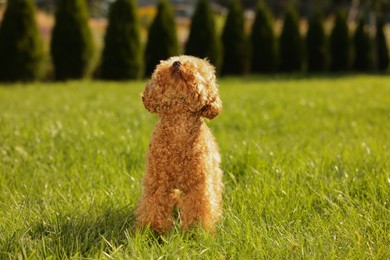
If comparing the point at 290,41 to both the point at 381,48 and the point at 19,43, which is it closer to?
the point at 381,48

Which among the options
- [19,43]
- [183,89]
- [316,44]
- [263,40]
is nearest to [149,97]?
[183,89]

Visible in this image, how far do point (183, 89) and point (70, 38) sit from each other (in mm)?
13413

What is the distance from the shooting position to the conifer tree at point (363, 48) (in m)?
22.0

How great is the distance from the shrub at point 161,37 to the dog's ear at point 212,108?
13.5 metres

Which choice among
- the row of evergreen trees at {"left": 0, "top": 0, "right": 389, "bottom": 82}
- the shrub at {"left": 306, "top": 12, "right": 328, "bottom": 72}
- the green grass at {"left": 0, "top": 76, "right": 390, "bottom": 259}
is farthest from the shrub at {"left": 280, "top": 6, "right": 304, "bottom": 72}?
the green grass at {"left": 0, "top": 76, "right": 390, "bottom": 259}

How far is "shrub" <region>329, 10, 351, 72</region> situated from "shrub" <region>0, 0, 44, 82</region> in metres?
13.4

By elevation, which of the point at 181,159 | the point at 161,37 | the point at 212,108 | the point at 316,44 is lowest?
the point at 181,159

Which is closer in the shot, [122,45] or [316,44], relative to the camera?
[122,45]

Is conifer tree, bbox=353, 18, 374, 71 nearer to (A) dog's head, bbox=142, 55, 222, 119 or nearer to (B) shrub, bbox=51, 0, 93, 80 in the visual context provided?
(B) shrub, bbox=51, 0, 93, 80

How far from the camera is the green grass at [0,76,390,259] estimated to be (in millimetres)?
2730

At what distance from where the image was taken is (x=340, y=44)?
21.5 meters

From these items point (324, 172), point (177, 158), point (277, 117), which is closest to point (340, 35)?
point (277, 117)

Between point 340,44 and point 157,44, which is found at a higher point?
point 340,44

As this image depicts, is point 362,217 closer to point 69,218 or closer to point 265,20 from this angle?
point 69,218
